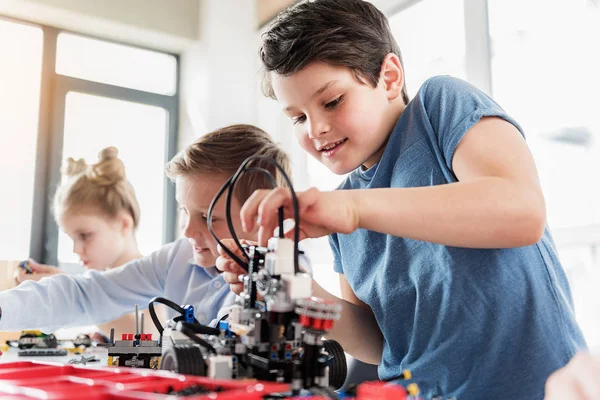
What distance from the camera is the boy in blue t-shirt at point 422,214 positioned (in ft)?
2.09

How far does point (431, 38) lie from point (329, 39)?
155cm

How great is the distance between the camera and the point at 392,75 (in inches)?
38.0

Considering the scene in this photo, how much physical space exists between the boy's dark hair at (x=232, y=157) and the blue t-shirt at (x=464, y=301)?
0.58m

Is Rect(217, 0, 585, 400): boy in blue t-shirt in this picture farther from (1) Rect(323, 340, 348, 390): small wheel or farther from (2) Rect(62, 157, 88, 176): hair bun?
(2) Rect(62, 157, 88, 176): hair bun

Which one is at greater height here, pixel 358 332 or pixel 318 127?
pixel 318 127

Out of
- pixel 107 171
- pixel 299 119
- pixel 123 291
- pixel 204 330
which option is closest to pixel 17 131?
pixel 107 171

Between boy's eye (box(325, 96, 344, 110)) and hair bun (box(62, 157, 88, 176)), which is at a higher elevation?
hair bun (box(62, 157, 88, 176))

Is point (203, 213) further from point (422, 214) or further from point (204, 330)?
point (422, 214)

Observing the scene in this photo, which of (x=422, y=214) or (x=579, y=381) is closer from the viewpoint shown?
(x=579, y=381)

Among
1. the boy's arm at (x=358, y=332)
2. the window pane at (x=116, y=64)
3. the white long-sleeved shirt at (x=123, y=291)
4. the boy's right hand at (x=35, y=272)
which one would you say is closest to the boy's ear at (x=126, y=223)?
the boy's right hand at (x=35, y=272)

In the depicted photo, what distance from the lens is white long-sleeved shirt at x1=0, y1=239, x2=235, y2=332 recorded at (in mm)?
1359

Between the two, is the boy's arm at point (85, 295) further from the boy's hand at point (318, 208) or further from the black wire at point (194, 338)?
the boy's hand at point (318, 208)

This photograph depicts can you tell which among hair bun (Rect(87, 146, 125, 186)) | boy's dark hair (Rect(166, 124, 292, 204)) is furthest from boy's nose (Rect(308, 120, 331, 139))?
hair bun (Rect(87, 146, 125, 186))

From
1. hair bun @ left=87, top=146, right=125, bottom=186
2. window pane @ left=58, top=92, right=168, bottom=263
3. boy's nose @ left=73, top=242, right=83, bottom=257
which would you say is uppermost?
window pane @ left=58, top=92, right=168, bottom=263
